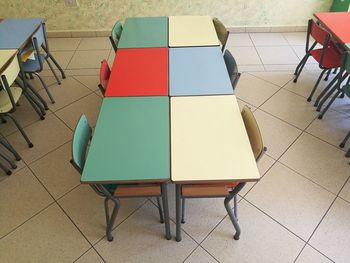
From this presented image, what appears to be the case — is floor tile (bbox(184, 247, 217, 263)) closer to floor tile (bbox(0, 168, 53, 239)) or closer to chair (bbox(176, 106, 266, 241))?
chair (bbox(176, 106, 266, 241))

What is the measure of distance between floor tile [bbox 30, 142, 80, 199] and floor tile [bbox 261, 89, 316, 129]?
6.24ft

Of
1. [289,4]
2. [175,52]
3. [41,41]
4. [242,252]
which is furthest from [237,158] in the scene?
[289,4]

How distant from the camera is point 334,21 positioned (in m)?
2.41

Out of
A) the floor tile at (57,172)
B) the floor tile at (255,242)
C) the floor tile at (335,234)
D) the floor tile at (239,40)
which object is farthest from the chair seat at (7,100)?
the floor tile at (239,40)

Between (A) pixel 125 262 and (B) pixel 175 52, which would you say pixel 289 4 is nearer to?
(B) pixel 175 52

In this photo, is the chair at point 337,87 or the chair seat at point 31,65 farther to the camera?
the chair seat at point 31,65

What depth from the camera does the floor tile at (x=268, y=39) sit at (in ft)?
11.8

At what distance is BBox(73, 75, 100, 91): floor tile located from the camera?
2.90 metres

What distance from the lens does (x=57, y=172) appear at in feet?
6.75

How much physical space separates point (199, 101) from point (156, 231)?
2.98 feet

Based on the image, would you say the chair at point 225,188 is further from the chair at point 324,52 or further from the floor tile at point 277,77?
the floor tile at point 277,77

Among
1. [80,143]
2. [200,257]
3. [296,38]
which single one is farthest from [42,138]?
[296,38]

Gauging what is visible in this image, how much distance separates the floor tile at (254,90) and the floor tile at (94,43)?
2034 millimetres

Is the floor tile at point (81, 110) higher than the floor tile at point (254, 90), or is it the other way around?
the floor tile at point (81, 110)
